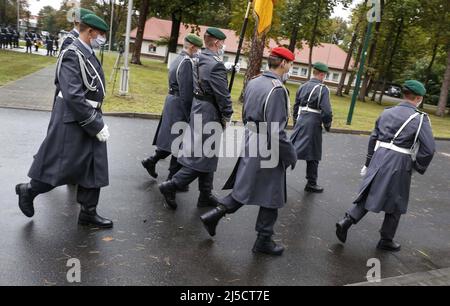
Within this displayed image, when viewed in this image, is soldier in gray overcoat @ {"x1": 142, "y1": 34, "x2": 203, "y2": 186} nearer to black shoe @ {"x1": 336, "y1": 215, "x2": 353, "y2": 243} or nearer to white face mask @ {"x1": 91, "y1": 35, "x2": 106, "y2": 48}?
white face mask @ {"x1": 91, "y1": 35, "x2": 106, "y2": 48}

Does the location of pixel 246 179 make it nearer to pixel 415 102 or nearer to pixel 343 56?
pixel 415 102

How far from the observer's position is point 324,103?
7.06 metres

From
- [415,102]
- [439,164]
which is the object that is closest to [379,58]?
[439,164]

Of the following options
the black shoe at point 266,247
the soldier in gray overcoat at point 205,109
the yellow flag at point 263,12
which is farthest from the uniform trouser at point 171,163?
the yellow flag at point 263,12

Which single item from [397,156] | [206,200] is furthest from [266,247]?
[397,156]

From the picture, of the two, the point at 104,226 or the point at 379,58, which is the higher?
the point at 379,58

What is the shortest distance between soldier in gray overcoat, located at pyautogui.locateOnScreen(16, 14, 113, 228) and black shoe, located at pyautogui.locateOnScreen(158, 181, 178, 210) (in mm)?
1004

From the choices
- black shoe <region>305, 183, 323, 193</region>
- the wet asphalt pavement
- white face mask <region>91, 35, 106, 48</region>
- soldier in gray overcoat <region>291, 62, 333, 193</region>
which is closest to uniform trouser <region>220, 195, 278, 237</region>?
the wet asphalt pavement

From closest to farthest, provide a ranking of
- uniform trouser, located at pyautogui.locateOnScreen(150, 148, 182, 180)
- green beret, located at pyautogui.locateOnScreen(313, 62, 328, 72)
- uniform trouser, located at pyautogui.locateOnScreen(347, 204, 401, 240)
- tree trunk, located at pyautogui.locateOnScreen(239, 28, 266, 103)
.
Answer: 1. uniform trouser, located at pyautogui.locateOnScreen(347, 204, 401, 240)
2. uniform trouser, located at pyautogui.locateOnScreen(150, 148, 182, 180)
3. green beret, located at pyautogui.locateOnScreen(313, 62, 328, 72)
4. tree trunk, located at pyautogui.locateOnScreen(239, 28, 266, 103)

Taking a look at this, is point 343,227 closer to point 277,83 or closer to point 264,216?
point 264,216

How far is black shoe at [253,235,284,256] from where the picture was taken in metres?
4.59

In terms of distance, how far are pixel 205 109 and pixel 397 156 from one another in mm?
2280

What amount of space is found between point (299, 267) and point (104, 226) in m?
2.12
